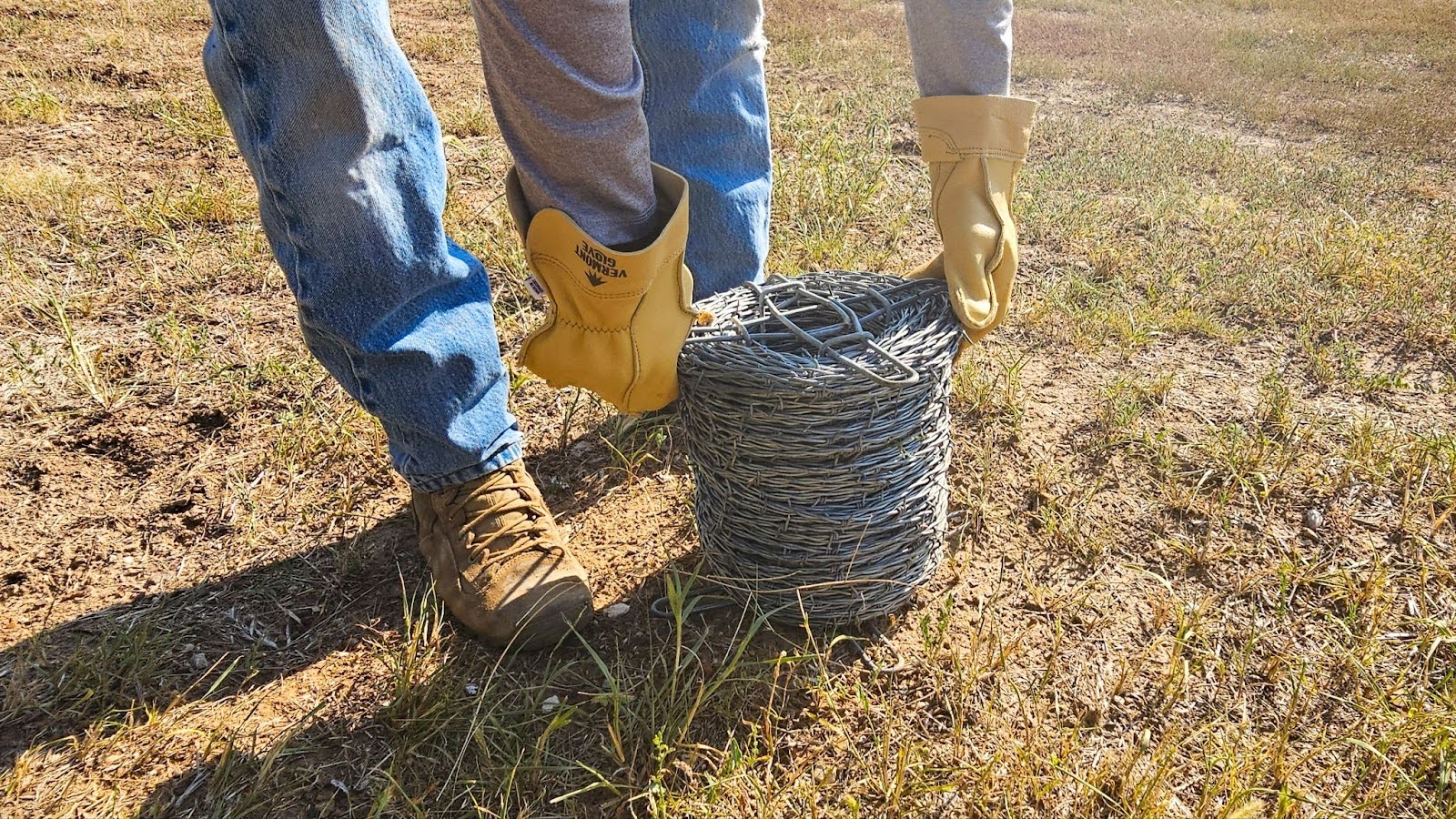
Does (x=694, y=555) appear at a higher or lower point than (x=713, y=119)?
lower

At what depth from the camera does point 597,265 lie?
1.41m

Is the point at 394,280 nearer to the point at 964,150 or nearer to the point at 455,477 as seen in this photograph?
the point at 455,477

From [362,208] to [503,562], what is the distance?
0.65 m

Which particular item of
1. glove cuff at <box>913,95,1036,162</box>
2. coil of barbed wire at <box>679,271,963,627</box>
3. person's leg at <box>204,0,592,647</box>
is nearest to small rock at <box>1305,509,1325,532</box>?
coil of barbed wire at <box>679,271,963,627</box>

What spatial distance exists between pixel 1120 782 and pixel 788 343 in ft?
2.81

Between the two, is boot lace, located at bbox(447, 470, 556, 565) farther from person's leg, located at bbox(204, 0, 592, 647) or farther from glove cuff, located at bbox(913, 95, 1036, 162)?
glove cuff, located at bbox(913, 95, 1036, 162)

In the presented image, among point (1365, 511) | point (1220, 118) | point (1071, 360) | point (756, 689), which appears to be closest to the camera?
point (756, 689)

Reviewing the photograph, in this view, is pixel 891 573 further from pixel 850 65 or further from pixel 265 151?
pixel 850 65

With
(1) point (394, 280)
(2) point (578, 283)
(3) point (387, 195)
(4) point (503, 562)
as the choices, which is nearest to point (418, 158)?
(3) point (387, 195)

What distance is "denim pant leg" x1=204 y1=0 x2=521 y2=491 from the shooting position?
1.25m

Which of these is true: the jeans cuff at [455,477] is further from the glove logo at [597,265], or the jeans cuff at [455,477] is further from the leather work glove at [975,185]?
the leather work glove at [975,185]

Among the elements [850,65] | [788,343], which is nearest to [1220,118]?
[850,65]

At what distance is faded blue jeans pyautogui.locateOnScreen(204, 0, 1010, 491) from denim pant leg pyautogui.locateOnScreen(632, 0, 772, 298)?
0.43 meters

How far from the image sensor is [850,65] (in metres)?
5.51
